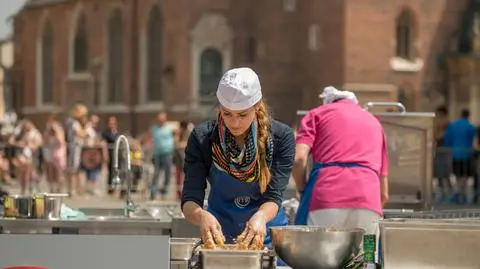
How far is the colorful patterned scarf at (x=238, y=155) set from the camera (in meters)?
5.57

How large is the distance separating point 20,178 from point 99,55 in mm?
26378

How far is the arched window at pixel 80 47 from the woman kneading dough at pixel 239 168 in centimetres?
4853

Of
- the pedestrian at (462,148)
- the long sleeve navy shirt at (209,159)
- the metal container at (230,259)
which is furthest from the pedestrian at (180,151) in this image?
the metal container at (230,259)

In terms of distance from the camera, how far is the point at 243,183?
228 inches

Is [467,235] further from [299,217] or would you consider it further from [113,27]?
[113,27]

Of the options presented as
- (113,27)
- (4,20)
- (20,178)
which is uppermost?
(113,27)

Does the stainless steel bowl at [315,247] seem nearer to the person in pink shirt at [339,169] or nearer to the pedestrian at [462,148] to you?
the person in pink shirt at [339,169]

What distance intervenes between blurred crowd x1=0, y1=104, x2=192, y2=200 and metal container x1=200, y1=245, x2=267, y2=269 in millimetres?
19508

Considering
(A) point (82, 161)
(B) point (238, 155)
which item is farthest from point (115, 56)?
(B) point (238, 155)

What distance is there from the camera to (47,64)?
187 ft

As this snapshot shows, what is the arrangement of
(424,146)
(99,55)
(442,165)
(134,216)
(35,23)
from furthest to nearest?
1. (35,23)
2. (99,55)
3. (442,165)
4. (424,146)
5. (134,216)

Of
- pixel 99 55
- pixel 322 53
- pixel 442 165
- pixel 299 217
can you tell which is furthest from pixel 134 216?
pixel 99 55

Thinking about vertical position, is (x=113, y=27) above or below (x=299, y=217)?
above

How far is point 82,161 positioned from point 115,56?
1042 inches
